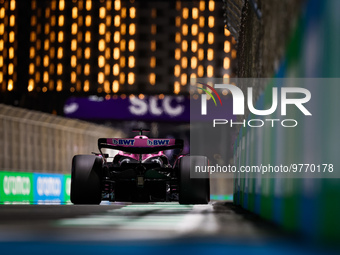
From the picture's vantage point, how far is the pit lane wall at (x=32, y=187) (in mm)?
21094

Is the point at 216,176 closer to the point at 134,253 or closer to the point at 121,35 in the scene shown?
the point at 134,253

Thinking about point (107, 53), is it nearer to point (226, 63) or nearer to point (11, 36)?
point (11, 36)

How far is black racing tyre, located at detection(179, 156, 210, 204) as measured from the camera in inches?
496

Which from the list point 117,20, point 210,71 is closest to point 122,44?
point 117,20

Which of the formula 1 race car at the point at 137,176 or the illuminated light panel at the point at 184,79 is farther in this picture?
the illuminated light panel at the point at 184,79

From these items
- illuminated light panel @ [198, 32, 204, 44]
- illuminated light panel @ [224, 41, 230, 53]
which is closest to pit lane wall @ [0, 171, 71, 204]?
illuminated light panel @ [224, 41, 230, 53]

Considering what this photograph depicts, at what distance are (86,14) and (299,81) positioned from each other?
116 m

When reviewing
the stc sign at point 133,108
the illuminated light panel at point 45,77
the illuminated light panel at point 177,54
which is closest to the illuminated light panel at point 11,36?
the illuminated light panel at point 45,77

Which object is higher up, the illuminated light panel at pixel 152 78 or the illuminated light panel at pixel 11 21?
the illuminated light panel at pixel 11 21

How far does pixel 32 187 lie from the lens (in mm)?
23500

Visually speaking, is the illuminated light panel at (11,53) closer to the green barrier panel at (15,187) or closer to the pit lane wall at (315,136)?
the green barrier panel at (15,187)

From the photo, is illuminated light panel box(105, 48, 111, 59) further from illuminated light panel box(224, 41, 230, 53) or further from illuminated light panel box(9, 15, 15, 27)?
illuminated light panel box(224, 41, 230, 53)

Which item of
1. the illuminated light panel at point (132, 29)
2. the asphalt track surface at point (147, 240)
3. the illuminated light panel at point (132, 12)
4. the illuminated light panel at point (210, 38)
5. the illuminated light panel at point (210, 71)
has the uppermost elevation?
the illuminated light panel at point (132, 12)

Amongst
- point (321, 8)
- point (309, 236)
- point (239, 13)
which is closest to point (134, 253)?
point (309, 236)
